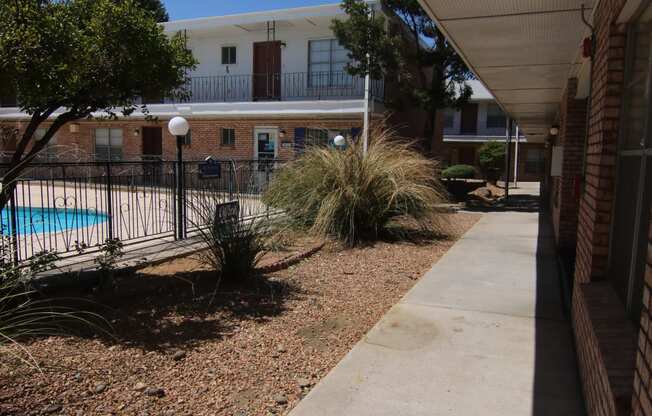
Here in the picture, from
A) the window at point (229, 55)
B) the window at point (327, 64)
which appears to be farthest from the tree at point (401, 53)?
the window at point (229, 55)

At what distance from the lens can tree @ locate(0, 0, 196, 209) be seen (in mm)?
4234

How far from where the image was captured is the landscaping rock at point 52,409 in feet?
9.83

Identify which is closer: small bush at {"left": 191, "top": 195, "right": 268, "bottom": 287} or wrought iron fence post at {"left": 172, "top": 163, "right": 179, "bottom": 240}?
small bush at {"left": 191, "top": 195, "right": 268, "bottom": 287}

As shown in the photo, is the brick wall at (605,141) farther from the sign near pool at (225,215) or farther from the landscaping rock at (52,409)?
the sign near pool at (225,215)

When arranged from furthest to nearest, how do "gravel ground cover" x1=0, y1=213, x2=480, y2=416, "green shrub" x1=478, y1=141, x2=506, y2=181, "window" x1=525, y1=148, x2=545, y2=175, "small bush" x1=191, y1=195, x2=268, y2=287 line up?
"window" x1=525, y1=148, x2=545, y2=175
"green shrub" x1=478, y1=141, x2=506, y2=181
"small bush" x1=191, y1=195, x2=268, y2=287
"gravel ground cover" x1=0, y1=213, x2=480, y2=416

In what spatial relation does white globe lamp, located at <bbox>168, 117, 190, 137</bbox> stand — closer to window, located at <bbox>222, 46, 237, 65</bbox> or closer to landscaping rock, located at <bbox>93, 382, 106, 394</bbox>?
landscaping rock, located at <bbox>93, 382, 106, 394</bbox>

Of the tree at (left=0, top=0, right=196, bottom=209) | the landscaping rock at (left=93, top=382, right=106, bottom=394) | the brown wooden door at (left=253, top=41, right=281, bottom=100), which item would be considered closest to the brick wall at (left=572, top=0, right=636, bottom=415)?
the landscaping rock at (left=93, top=382, right=106, bottom=394)

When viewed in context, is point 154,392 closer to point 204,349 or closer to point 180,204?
point 204,349

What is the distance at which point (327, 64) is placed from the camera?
17969 mm

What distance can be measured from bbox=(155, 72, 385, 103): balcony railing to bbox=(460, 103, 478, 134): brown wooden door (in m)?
18.9

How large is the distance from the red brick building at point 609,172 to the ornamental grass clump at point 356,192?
10.9 ft

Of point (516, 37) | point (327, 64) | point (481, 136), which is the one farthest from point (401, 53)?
point (481, 136)

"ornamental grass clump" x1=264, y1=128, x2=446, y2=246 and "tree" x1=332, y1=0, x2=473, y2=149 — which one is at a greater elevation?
"tree" x1=332, y1=0, x2=473, y2=149

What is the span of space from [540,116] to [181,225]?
396 inches
